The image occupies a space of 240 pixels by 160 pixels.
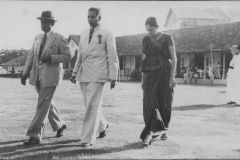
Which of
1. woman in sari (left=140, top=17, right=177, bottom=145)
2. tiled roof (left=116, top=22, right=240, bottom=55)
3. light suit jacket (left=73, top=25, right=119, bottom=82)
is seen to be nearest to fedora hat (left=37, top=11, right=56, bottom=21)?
light suit jacket (left=73, top=25, right=119, bottom=82)

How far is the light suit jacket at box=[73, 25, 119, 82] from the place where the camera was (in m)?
6.38

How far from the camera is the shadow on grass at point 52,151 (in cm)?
566

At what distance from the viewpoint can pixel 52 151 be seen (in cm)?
594

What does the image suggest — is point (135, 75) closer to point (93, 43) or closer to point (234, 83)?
point (234, 83)

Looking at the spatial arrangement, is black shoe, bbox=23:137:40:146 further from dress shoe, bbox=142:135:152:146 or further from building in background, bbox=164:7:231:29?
building in background, bbox=164:7:231:29

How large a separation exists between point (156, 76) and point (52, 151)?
1933 mm

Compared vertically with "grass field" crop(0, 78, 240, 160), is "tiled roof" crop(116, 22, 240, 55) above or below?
above

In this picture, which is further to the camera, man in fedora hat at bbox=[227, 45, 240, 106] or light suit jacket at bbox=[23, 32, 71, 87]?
man in fedora hat at bbox=[227, 45, 240, 106]

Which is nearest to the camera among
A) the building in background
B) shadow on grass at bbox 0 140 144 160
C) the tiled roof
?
shadow on grass at bbox 0 140 144 160

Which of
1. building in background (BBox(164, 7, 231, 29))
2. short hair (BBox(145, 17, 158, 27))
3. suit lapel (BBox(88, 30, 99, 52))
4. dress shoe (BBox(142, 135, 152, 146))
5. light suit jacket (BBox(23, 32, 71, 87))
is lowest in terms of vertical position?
dress shoe (BBox(142, 135, 152, 146))

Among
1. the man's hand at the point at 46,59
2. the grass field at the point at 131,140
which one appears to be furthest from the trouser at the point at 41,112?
the man's hand at the point at 46,59

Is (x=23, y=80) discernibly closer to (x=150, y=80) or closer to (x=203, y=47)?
(x=150, y=80)

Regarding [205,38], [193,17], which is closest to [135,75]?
[205,38]

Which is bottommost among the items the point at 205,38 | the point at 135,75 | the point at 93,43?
the point at 135,75
